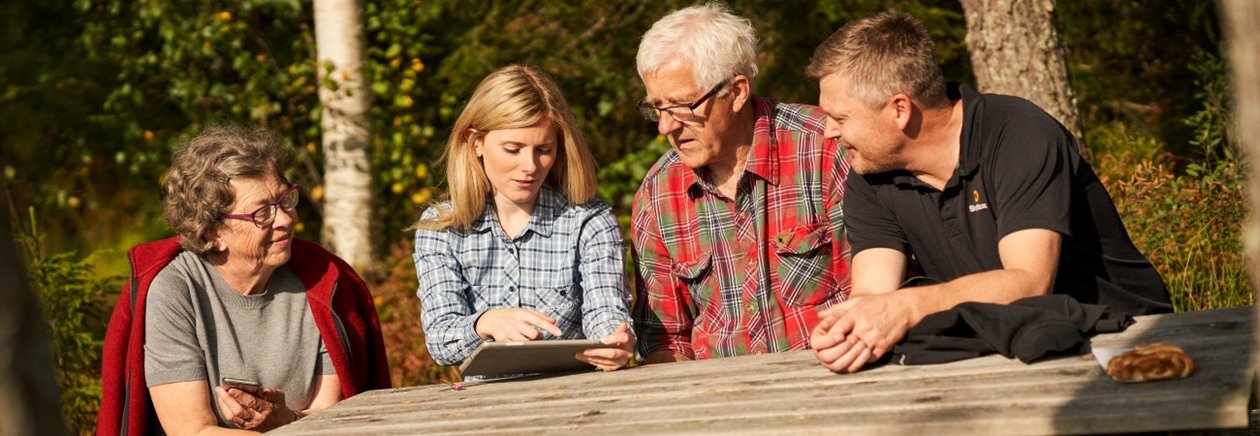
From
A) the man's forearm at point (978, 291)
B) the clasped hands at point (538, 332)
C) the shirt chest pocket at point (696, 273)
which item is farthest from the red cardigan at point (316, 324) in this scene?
the man's forearm at point (978, 291)

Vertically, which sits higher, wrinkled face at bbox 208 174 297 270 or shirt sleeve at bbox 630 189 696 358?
wrinkled face at bbox 208 174 297 270

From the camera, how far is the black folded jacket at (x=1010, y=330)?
2941 millimetres

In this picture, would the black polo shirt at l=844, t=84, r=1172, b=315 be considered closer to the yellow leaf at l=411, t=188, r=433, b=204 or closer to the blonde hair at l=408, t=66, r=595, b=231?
the blonde hair at l=408, t=66, r=595, b=231

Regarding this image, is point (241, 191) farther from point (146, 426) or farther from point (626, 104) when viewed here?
point (626, 104)

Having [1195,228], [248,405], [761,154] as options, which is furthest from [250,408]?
[1195,228]

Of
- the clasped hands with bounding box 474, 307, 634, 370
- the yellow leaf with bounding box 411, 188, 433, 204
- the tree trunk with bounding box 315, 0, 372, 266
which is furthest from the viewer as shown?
the yellow leaf with bounding box 411, 188, 433, 204

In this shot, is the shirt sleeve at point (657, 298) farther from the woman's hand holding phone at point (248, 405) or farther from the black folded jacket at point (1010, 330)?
the black folded jacket at point (1010, 330)

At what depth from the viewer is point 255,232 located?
413 cm

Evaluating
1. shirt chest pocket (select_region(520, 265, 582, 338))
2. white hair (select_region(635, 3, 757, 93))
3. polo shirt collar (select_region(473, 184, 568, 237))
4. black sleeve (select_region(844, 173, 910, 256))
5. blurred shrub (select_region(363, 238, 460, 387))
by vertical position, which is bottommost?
blurred shrub (select_region(363, 238, 460, 387))

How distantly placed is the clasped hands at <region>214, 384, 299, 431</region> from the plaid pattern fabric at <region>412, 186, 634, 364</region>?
50cm

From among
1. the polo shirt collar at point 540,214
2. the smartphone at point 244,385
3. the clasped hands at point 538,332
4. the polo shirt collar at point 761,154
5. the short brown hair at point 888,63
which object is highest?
the short brown hair at point 888,63

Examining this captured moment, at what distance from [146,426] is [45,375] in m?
2.14

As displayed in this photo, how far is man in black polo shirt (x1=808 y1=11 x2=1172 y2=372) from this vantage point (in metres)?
3.45

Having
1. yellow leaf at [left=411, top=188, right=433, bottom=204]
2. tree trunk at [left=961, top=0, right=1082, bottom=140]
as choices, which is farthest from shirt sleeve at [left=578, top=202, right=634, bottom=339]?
yellow leaf at [left=411, top=188, right=433, bottom=204]
